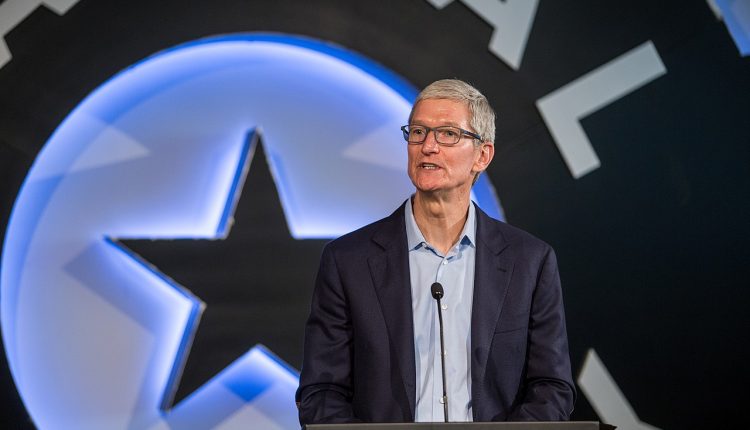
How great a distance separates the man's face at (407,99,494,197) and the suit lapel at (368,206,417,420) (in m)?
0.17

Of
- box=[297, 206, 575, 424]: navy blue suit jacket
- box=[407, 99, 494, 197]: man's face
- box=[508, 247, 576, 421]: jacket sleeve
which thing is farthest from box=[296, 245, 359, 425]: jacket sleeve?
box=[508, 247, 576, 421]: jacket sleeve

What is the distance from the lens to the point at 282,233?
11.9ft

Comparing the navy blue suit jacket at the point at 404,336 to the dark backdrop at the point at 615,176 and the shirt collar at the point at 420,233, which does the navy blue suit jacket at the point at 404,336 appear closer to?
the shirt collar at the point at 420,233

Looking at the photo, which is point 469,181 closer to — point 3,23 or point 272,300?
point 272,300

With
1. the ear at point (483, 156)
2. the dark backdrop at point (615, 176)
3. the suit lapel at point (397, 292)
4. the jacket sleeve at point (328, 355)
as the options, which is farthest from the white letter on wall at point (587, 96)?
the jacket sleeve at point (328, 355)

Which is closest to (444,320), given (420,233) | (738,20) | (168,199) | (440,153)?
(420,233)

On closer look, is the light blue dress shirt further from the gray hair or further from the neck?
the gray hair

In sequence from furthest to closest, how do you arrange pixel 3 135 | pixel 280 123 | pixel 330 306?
pixel 280 123, pixel 3 135, pixel 330 306

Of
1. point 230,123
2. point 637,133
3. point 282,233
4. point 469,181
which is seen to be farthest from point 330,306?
point 637,133

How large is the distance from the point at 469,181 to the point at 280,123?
59.8 inches

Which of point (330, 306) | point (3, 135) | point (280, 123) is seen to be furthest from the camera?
point (280, 123)

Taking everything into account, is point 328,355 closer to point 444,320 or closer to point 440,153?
point 444,320

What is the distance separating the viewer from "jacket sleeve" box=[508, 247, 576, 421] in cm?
212

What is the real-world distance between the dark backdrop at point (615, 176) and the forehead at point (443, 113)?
145cm
